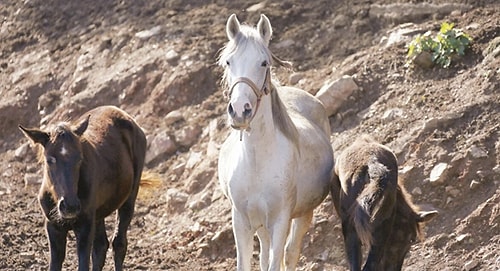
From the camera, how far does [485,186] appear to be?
1064cm

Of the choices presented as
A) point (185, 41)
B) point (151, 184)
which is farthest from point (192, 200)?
point (185, 41)

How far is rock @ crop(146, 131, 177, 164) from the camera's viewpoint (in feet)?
44.5

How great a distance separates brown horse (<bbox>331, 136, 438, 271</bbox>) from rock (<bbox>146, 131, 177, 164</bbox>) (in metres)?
4.58

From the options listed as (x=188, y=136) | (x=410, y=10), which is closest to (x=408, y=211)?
(x=188, y=136)

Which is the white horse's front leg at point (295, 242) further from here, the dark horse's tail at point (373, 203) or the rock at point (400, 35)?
the rock at point (400, 35)

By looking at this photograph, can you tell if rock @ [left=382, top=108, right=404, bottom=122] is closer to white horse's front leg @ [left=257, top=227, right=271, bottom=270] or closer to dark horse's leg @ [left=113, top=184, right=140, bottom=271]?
dark horse's leg @ [left=113, top=184, right=140, bottom=271]

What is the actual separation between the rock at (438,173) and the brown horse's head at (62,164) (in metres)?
3.33

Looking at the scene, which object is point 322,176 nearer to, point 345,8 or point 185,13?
point 345,8

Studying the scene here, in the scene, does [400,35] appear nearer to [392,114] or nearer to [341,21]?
[341,21]

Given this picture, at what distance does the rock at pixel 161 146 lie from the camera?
44.5 feet

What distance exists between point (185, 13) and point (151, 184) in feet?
14.7

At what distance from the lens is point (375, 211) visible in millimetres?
8453

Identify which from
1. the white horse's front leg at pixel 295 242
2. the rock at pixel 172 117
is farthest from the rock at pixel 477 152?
the rock at pixel 172 117

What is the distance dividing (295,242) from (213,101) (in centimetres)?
408
